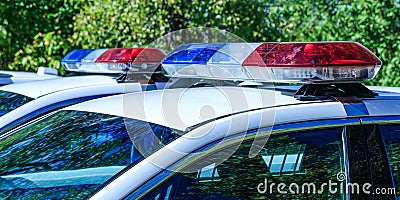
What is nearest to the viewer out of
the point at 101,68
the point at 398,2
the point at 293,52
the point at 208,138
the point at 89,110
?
the point at 208,138

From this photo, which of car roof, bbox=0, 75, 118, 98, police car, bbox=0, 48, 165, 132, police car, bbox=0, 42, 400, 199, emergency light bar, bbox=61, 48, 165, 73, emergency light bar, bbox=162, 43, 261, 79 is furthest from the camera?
emergency light bar, bbox=61, 48, 165, 73

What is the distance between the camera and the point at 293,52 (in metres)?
2.44

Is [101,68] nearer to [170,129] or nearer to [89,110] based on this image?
[89,110]

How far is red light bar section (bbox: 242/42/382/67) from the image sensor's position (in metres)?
2.39

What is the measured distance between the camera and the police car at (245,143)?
2.13 m

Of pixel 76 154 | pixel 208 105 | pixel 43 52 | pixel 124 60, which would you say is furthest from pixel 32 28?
pixel 208 105

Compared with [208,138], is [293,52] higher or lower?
higher

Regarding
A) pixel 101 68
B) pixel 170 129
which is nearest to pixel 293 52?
pixel 170 129

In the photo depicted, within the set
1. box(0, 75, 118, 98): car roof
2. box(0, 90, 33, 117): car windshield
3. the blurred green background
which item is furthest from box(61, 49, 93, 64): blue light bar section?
the blurred green background

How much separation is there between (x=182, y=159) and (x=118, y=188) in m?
0.20

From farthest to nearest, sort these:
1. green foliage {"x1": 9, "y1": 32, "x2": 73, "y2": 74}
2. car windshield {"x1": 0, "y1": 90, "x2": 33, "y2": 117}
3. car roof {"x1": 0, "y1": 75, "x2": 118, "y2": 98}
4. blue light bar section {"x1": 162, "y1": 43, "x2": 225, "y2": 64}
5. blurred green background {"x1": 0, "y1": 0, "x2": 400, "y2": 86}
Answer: green foliage {"x1": 9, "y1": 32, "x2": 73, "y2": 74} → blurred green background {"x1": 0, "y1": 0, "x2": 400, "y2": 86} → car roof {"x1": 0, "y1": 75, "x2": 118, "y2": 98} → car windshield {"x1": 0, "y1": 90, "x2": 33, "y2": 117} → blue light bar section {"x1": 162, "y1": 43, "x2": 225, "y2": 64}

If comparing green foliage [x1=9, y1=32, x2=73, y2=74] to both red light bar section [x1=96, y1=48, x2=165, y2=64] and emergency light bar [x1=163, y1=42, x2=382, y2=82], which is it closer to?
red light bar section [x1=96, y1=48, x2=165, y2=64]

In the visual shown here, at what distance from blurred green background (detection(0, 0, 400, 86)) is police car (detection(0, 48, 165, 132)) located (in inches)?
105

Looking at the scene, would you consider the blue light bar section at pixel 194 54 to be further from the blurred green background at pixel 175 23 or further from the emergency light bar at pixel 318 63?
the blurred green background at pixel 175 23
